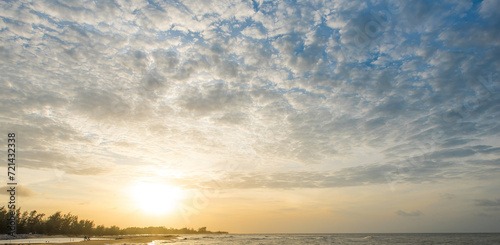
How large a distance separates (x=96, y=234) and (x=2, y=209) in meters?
78.1

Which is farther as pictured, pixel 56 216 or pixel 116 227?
pixel 116 227

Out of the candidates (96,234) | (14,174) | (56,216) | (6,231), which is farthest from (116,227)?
(14,174)

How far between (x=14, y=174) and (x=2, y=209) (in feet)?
296

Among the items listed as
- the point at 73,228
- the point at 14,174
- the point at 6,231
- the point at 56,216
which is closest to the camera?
the point at 14,174

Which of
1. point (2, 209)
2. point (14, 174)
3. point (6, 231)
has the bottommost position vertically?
point (6, 231)

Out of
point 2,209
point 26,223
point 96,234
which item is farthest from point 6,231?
point 96,234

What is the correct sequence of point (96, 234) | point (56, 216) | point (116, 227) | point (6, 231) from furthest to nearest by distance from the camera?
1. point (116, 227)
2. point (96, 234)
3. point (56, 216)
4. point (6, 231)

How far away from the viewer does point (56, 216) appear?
475 ft

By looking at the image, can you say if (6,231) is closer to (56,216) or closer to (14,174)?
(56,216)

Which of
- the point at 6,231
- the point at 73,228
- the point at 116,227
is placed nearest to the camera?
the point at 6,231

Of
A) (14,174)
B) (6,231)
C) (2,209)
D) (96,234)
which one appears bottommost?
(96,234)

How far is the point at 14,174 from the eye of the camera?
47.2 metres

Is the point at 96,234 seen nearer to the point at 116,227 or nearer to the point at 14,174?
the point at 116,227

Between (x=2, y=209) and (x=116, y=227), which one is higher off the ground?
(x=2, y=209)
